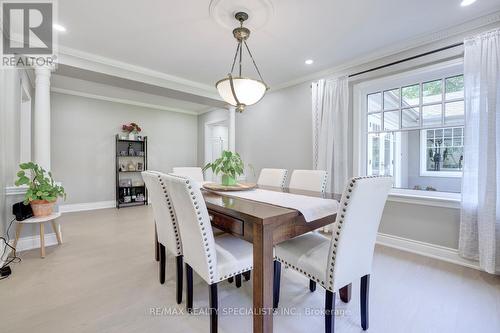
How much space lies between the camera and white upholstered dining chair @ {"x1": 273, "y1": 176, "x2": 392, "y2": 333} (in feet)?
3.92

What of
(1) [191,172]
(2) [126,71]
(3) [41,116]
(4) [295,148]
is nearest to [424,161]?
A: (4) [295,148]

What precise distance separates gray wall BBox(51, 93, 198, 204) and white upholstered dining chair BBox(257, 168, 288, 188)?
384cm

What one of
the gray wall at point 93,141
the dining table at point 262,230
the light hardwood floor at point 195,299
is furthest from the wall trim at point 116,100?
the dining table at point 262,230

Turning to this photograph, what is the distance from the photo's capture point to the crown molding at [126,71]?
2969mm

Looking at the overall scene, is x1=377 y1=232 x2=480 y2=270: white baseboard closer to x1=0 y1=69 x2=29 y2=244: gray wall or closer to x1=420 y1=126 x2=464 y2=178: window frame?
x1=420 y1=126 x2=464 y2=178: window frame

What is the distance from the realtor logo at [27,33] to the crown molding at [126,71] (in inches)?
7.6

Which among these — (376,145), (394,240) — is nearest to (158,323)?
(394,240)

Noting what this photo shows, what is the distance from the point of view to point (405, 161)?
301cm

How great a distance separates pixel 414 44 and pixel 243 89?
87.2 inches

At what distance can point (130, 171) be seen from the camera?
542 cm

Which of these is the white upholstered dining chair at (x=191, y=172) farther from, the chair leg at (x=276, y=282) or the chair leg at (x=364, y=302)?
the chair leg at (x=364, y=302)

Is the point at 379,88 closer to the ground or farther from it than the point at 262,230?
farther from it

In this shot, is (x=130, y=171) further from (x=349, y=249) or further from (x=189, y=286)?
(x=349, y=249)

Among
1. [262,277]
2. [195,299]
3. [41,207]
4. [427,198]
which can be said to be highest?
[427,198]
